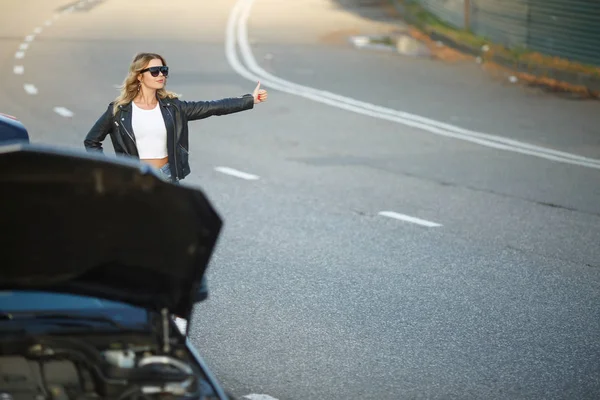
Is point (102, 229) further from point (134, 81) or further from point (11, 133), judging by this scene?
point (134, 81)

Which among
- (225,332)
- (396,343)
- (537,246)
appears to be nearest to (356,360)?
(396,343)

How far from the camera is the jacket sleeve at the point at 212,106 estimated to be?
884 centimetres

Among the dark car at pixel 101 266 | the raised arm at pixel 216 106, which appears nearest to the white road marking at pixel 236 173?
the raised arm at pixel 216 106

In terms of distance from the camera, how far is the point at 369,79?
21.9 meters

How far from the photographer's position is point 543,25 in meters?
23.8

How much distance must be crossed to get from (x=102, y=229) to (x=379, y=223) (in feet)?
24.3

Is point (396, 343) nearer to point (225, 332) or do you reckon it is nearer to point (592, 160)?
point (225, 332)

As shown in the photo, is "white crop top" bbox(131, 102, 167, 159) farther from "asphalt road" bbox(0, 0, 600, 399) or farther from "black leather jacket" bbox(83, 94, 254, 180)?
"asphalt road" bbox(0, 0, 600, 399)

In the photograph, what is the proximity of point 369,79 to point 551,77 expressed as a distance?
9.80ft

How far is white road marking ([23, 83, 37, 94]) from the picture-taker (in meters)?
20.3

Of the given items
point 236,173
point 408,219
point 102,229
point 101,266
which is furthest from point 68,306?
point 236,173

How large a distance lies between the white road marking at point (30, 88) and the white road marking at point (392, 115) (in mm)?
3526

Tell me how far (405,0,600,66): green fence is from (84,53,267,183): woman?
574 inches

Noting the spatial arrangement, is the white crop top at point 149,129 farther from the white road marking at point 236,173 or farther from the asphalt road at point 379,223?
the white road marking at point 236,173
